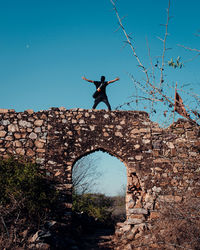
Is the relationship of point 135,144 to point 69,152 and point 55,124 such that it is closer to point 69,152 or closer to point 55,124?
point 69,152

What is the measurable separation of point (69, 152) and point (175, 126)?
135 inches

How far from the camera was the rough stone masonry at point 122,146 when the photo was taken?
7566 millimetres

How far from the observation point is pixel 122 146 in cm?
787

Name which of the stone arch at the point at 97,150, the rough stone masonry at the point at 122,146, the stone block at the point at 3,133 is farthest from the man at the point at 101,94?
the stone block at the point at 3,133

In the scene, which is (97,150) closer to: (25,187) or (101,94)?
(101,94)

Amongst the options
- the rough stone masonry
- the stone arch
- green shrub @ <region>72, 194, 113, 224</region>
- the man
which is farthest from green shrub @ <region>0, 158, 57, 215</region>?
green shrub @ <region>72, 194, 113, 224</region>

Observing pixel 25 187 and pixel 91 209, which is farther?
pixel 91 209

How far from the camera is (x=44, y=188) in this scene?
7.29 metres

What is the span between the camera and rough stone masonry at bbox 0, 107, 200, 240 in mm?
7566

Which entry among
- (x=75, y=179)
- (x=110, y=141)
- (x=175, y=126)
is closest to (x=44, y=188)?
(x=110, y=141)

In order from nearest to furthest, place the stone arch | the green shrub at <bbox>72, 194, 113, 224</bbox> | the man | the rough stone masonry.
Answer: the rough stone masonry
the stone arch
the man
the green shrub at <bbox>72, 194, 113, 224</bbox>

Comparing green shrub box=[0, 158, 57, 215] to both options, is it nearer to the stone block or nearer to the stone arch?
the stone block

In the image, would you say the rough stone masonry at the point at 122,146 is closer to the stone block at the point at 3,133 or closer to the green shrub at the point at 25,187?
the stone block at the point at 3,133

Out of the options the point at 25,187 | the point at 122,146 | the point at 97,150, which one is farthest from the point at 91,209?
the point at 25,187
